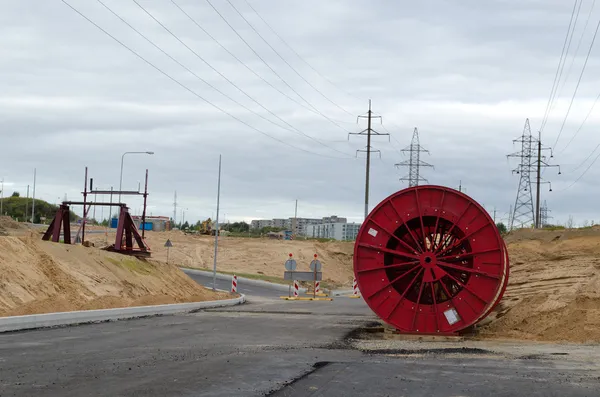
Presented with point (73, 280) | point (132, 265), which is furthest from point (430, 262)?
point (132, 265)

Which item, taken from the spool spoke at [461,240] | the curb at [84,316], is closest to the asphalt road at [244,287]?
the curb at [84,316]

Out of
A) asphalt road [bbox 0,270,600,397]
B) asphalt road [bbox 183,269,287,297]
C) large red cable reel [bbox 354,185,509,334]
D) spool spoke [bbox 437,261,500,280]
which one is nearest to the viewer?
asphalt road [bbox 0,270,600,397]

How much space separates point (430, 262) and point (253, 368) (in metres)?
8.92

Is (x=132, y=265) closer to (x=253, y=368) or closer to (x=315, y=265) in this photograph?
(x=315, y=265)

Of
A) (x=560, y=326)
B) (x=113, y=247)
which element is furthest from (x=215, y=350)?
(x=113, y=247)

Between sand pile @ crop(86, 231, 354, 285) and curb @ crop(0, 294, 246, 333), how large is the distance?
160 ft

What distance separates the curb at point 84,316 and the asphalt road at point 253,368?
0.94 meters

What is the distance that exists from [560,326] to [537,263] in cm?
1053

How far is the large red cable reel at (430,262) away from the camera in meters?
21.6

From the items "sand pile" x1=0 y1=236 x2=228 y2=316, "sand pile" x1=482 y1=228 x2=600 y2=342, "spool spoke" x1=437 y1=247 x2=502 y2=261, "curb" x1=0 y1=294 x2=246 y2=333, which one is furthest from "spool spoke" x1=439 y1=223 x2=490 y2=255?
"sand pile" x1=0 y1=236 x2=228 y2=316

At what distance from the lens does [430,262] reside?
2183 centimetres

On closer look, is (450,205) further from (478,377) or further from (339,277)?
(339,277)

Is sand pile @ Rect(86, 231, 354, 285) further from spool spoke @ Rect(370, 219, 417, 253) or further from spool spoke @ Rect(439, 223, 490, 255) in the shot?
spool spoke @ Rect(439, 223, 490, 255)

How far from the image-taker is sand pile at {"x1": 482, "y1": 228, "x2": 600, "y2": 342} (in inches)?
811
